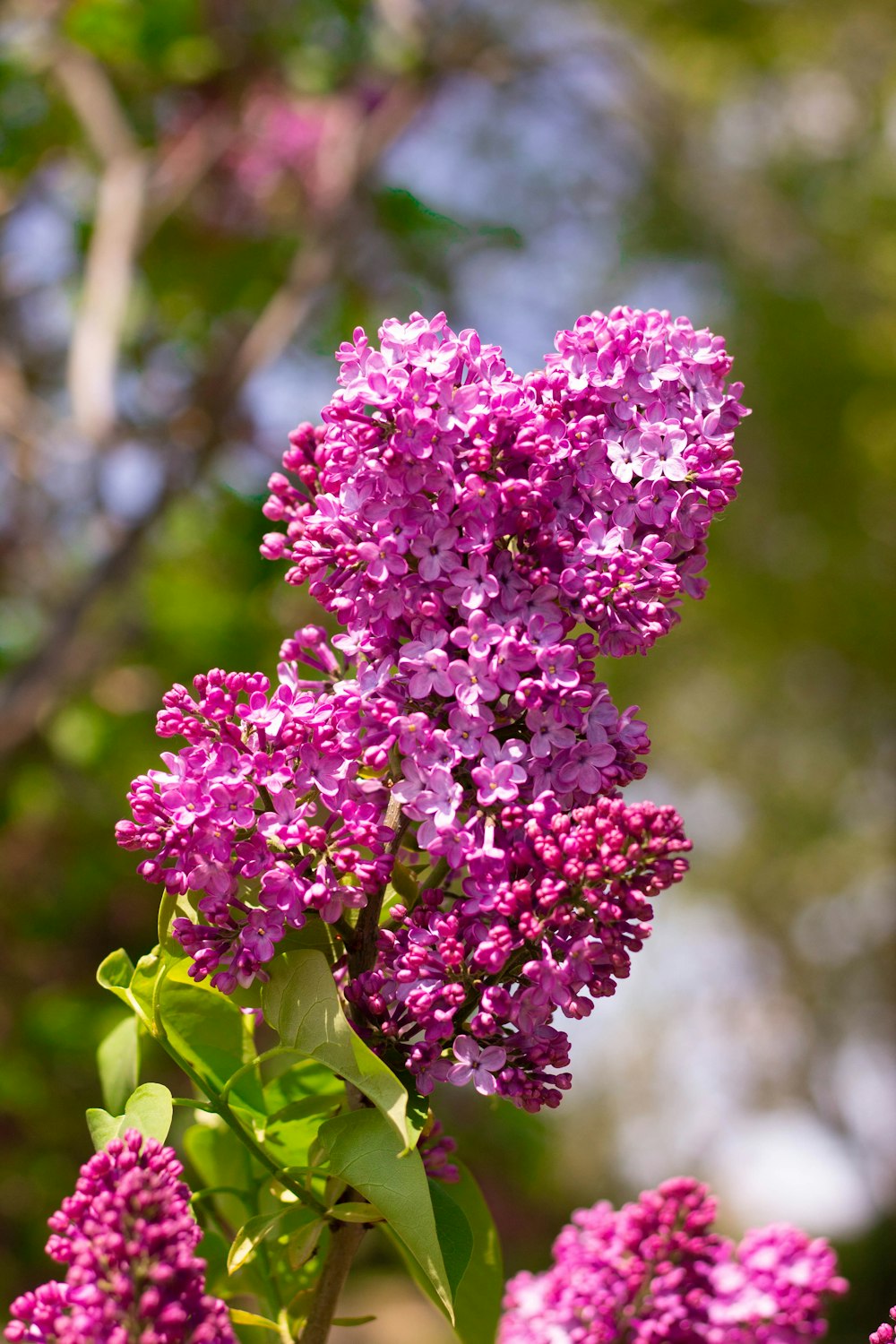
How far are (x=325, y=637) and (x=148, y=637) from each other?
3348 millimetres

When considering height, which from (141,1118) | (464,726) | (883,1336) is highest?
(464,726)

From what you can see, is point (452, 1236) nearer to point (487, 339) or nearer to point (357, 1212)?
point (357, 1212)

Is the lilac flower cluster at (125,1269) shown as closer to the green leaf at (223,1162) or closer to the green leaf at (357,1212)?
the green leaf at (357,1212)

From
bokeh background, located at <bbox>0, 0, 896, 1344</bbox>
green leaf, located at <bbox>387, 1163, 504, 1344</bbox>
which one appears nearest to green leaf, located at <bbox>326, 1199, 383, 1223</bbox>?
green leaf, located at <bbox>387, 1163, 504, 1344</bbox>

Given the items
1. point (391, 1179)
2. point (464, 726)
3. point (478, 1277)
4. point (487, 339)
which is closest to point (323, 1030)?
point (391, 1179)

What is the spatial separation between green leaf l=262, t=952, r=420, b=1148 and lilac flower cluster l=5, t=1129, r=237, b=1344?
0.10 metres

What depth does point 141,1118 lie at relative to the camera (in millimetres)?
726

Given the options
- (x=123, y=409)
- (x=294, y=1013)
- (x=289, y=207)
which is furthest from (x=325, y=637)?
(x=289, y=207)

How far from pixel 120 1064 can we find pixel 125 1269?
30cm

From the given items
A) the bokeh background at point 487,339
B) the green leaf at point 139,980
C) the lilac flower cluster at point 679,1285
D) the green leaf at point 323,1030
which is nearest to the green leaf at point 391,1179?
the green leaf at point 323,1030

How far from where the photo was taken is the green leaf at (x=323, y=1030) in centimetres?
66

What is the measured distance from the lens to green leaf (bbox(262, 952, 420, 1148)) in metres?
0.66

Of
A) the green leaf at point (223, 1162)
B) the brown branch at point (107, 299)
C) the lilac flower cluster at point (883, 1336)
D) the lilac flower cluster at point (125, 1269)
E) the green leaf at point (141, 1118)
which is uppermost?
the brown branch at point (107, 299)

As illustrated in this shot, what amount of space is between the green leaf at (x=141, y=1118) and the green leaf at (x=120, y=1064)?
104mm
